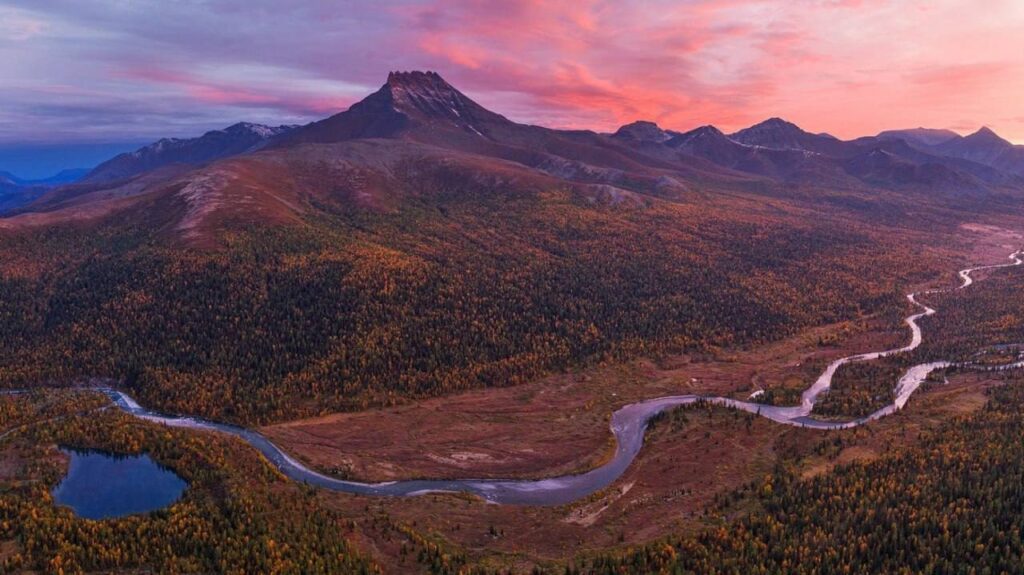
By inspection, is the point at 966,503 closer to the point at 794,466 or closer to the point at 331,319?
the point at 794,466

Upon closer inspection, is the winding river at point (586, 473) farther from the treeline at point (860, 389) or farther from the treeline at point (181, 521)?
the treeline at point (181, 521)

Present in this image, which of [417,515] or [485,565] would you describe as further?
[417,515]

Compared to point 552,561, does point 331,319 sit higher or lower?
higher

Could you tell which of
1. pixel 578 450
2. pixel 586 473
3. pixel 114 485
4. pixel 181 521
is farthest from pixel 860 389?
pixel 114 485

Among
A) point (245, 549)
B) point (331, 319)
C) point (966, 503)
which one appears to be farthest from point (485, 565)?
point (331, 319)

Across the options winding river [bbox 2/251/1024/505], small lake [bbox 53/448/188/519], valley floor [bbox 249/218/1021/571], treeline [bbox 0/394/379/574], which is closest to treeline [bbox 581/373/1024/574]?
valley floor [bbox 249/218/1021/571]

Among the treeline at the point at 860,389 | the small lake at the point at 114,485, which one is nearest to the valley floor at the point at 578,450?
the treeline at the point at 860,389
